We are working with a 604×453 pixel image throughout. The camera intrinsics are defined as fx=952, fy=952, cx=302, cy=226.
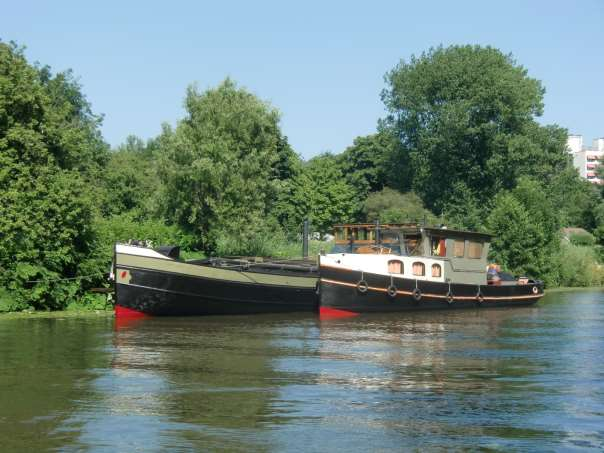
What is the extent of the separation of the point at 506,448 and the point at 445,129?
64.1 meters

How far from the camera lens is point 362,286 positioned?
111 ft

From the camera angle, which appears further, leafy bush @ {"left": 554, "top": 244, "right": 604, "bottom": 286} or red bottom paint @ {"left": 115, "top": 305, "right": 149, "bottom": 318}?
leafy bush @ {"left": 554, "top": 244, "right": 604, "bottom": 286}

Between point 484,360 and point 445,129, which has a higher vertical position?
point 445,129

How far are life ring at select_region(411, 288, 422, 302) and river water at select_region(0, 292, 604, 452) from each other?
768 centimetres

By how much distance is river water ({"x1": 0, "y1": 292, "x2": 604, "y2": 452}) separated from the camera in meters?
12.4

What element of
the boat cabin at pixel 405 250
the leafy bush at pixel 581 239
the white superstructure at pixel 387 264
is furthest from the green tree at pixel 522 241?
the leafy bush at pixel 581 239

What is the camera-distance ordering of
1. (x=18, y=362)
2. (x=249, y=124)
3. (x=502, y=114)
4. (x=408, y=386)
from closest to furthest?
(x=408, y=386) → (x=18, y=362) → (x=249, y=124) → (x=502, y=114)

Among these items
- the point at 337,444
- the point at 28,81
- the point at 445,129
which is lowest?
the point at 337,444

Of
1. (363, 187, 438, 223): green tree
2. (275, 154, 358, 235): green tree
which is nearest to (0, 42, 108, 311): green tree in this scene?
(363, 187, 438, 223): green tree

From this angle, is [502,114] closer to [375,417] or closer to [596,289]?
[596,289]

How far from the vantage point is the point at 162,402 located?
14625 millimetres

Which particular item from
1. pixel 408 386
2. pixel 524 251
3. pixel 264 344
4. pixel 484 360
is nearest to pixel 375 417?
pixel 408 386

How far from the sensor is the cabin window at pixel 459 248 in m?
37.2

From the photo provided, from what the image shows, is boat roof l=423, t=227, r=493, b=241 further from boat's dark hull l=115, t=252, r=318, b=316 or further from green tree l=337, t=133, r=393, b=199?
green tree l=337, t=133, r=393, b=199
